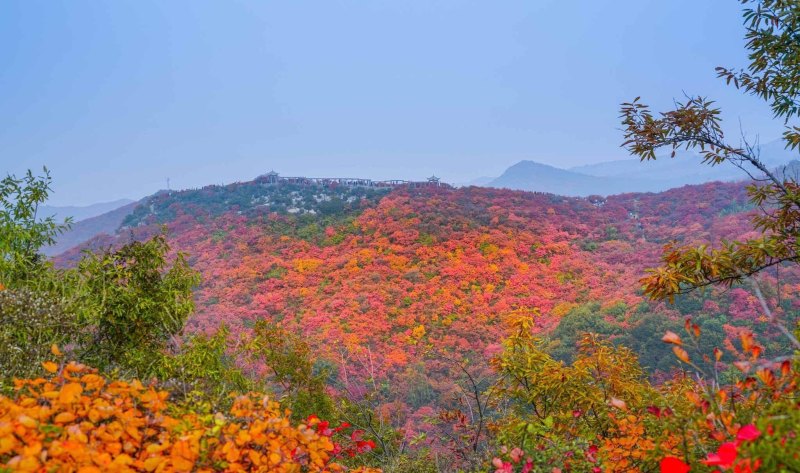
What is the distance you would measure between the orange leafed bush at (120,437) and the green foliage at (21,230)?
3503 mm

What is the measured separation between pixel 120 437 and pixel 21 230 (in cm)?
466

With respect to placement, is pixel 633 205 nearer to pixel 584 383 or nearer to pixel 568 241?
pixel 568 241

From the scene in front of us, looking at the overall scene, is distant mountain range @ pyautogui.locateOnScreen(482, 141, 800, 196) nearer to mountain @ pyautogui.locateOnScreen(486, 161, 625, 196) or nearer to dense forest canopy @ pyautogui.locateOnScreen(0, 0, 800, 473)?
mountain @ pyautogui.locateOnScreen(486, 161, 625, 196)

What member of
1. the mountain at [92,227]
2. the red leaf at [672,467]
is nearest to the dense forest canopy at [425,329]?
the red leaf at [672,467]

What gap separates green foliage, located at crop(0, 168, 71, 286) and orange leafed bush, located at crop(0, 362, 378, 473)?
3.50 m

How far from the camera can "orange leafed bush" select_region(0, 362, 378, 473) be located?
1.81 m

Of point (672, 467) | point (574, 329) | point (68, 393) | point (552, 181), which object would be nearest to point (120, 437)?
point (68, 393)

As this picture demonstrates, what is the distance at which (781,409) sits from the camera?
5.76 ft

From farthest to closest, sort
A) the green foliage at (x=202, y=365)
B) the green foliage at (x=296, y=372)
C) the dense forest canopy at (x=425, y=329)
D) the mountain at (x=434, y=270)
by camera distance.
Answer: the mountain at (x=434, y=270)
the green foliage at (x=296, y=372)
the green foliage at (x=202, y=365)
the dense forest canopy at (x=425, y=329)

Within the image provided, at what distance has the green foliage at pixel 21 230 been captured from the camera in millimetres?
4977

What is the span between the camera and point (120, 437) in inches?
86.7

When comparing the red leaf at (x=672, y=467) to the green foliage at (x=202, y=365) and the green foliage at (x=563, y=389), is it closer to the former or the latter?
the green foliage at (x=563, y=389)

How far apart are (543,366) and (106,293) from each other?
16.3 ft

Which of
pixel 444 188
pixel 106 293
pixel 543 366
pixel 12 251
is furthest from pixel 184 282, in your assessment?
pixel 444 188
